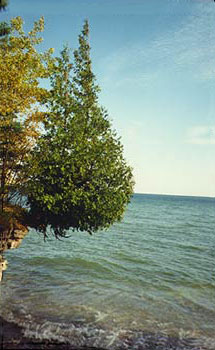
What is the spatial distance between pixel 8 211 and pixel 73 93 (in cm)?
834

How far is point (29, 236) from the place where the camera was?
129 ft

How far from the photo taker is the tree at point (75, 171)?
1512cm

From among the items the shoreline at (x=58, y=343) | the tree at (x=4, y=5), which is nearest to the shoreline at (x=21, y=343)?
the shoreline at (x=58, y=343)

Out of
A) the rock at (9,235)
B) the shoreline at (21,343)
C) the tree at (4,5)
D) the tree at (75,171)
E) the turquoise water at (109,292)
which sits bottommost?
the turquoise water at (109,292)

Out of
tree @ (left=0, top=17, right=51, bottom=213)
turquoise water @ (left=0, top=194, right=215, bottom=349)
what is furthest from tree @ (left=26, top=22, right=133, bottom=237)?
turquoise water @ (left=0, top=194, right=215, bottom=349)

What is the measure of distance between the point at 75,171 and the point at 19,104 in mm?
4669

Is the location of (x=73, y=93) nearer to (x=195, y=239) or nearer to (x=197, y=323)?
(x=197, y=323)

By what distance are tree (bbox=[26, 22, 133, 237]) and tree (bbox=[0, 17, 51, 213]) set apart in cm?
77

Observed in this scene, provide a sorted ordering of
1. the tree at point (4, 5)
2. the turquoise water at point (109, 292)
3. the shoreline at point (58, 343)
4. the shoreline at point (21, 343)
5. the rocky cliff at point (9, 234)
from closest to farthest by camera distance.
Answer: the shoreline at point (21, 343) < the shoreline at point (58, 343) < the turquoise water at point (109, 292) < the rocky cliff at point (9, 234) < the tree at point (4, 5)

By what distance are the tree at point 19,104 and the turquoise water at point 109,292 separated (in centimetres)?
653

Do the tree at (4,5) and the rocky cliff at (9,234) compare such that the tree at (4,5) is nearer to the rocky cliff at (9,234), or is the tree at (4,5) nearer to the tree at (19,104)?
the tree at (19,104)

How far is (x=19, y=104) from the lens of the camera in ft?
48.3

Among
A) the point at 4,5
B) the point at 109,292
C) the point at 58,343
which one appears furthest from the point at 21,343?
the point at 4,5

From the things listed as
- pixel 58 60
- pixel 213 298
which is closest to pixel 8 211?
pixel 58 60
